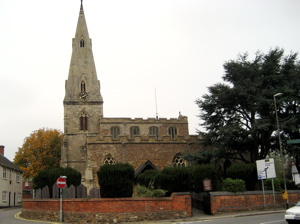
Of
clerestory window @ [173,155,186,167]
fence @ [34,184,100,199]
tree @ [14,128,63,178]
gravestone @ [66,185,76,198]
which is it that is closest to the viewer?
fence @ [34,184,100,199]

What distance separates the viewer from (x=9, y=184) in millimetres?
43500

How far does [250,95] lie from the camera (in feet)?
108

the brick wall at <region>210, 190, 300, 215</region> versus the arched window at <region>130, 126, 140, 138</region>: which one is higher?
the arched window at <region>130, 126, 140, 138</region>

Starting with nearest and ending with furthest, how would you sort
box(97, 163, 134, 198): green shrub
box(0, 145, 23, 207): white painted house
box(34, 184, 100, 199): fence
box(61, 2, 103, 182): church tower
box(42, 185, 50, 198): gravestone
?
box(34, 184, 100, 199): fence
box(97, 163, 134, 198): green shrub
box(42, 185, 50, 198): gravestone
box(0, 145, 23, 207): white painted house
box(61, 2, 103, 182): church tower

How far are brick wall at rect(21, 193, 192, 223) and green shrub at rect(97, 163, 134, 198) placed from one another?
1.76m

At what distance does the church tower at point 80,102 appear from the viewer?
161ft

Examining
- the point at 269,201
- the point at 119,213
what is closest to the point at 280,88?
the point at 269,201

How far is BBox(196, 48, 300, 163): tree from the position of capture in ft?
106

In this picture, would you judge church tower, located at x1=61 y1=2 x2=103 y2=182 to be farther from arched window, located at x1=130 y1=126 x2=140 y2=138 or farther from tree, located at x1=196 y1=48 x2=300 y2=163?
tree, located at x1=196 y1=48 x2=300 y2=163

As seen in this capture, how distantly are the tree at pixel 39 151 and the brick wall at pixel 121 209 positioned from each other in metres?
37.1

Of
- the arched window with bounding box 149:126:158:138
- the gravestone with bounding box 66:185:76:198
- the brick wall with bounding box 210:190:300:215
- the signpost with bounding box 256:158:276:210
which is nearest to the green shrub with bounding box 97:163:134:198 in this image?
the gravestone with bounding box 66:185:76:198

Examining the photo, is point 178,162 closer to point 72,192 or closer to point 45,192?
point 45,192

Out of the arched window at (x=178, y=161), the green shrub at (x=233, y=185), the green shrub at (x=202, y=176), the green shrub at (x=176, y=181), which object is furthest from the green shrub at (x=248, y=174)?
the arched window at (x=178, y=161)

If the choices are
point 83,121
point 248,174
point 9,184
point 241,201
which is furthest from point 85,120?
point 241,201
